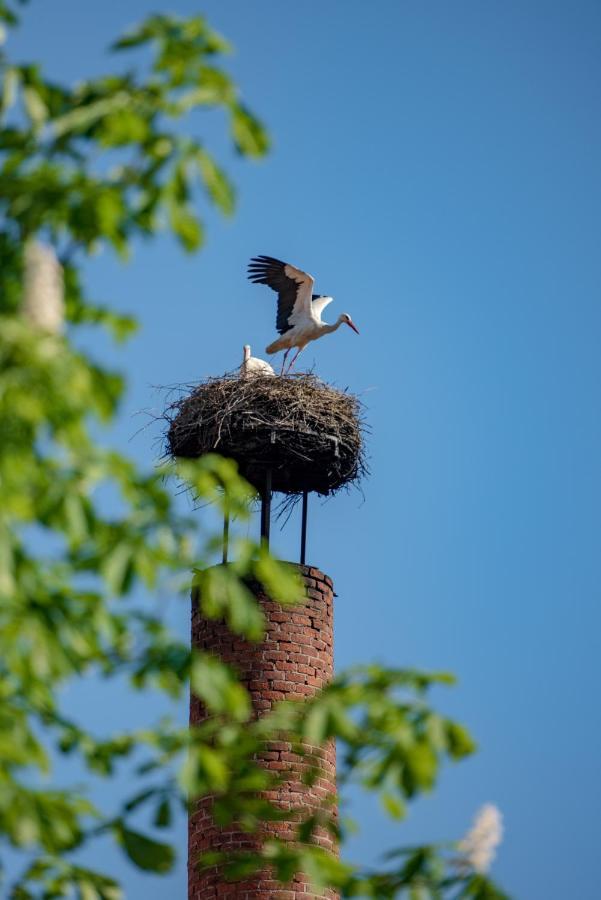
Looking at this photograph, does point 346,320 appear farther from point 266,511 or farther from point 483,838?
point 483,838

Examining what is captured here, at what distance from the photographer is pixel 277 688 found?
11.2 meters

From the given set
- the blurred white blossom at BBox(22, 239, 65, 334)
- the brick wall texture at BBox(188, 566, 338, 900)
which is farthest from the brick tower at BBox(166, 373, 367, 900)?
the blurred white blossom at BBox(22, 239, 65, 334)

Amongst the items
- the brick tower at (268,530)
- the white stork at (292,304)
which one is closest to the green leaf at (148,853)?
Answer: the brick tower at (268,530)

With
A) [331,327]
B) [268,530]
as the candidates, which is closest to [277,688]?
[268,530]

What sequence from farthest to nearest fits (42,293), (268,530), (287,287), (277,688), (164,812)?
(287,287) → (268,530) → (277,688) → (164,812) → (42,293)

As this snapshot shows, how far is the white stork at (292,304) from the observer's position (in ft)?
50.8

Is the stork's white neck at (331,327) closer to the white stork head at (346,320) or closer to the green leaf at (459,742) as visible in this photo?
the white stork head at (346,320)

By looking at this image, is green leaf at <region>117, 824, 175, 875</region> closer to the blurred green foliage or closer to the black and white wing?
the blurred green foliage

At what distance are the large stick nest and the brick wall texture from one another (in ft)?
3.75

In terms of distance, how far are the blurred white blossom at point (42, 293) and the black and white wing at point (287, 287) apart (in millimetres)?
11947

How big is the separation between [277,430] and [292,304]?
140 inches

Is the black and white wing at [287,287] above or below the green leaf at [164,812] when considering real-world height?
above

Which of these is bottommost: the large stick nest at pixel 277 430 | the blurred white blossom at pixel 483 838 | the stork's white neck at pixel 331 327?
the blurred white blossom at pixel 483 838

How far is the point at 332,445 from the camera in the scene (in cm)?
1280
